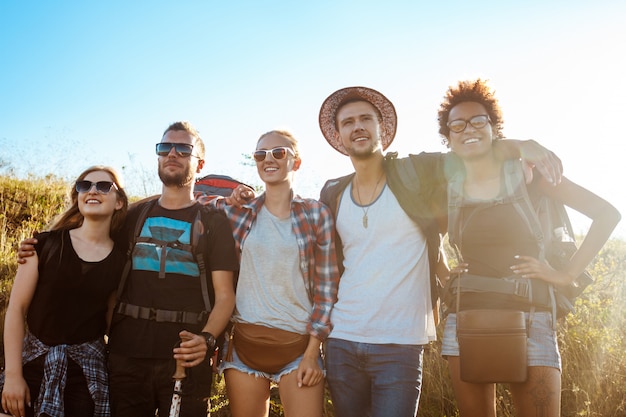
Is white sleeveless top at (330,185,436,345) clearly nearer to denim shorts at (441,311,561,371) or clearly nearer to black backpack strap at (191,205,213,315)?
denim shorts at (441,311,561,371)

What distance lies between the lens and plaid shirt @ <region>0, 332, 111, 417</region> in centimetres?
310

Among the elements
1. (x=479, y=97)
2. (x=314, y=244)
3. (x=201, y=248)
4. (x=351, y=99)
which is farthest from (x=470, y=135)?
(x=201, y=248)

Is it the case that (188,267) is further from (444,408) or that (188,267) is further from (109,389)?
(444,408)

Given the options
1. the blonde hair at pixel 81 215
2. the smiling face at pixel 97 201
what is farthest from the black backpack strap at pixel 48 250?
the smiling face at pixel 97 201

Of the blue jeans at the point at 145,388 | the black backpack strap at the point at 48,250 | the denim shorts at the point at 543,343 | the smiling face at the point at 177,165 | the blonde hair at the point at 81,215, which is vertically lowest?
the blue jeans at the point at 145,388

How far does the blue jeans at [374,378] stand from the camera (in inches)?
115

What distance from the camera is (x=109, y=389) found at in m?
3.20

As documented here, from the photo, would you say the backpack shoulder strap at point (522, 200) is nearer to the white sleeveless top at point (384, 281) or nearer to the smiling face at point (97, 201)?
the white sleeveless top at point (384, 281)

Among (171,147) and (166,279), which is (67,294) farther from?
(171,147)

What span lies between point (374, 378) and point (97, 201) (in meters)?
2.33

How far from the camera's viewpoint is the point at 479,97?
3.25 metres

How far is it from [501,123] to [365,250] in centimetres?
131

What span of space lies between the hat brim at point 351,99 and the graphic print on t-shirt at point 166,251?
1.38m

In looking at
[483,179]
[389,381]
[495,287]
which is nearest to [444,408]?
[389,381]
